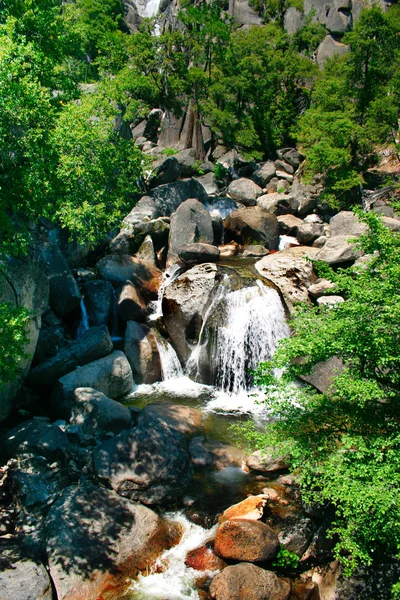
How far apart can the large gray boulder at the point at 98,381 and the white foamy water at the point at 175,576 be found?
18.8 ft

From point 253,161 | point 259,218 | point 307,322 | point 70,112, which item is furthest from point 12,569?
point 253,161

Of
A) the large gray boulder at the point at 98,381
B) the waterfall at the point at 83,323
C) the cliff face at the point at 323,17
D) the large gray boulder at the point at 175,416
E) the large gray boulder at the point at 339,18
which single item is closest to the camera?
the large gray boulder at the point at 175,416

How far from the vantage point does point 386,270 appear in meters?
7.64

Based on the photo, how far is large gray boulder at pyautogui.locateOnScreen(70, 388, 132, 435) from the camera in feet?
41.5

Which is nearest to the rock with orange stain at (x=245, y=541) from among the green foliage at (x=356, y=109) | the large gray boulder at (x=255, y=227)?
the large gray boulder at (x=255, y=227)

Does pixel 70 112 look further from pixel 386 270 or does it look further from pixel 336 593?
pixel 336 593

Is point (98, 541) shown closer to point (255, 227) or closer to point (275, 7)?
point (255, 227)

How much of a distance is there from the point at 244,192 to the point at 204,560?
26217 millimetres

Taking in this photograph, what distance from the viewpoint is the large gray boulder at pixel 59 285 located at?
1680 cm

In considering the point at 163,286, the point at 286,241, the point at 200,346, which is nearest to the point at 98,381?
the point at 200,346

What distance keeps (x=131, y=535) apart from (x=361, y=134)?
89.0 feet

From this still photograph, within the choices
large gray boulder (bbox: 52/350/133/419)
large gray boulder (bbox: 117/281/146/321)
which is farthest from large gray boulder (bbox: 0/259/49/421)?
large gray boulder (bbox: 117/281/146/321)

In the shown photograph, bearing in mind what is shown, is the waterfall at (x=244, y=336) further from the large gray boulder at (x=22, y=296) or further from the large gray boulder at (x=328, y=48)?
the large gray boulder at (x=328, y=48)

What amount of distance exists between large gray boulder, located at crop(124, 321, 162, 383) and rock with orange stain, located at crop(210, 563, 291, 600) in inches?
367
